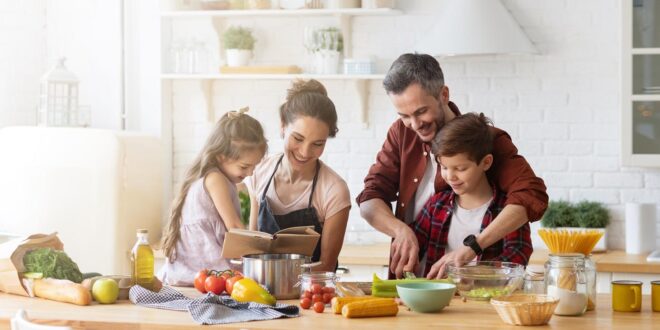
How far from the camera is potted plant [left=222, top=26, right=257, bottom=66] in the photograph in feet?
19.2

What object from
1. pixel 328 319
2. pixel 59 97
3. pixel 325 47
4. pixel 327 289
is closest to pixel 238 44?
pixel 325 47

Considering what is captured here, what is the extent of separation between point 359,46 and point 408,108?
247 cm

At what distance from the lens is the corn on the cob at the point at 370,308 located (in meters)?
2.93

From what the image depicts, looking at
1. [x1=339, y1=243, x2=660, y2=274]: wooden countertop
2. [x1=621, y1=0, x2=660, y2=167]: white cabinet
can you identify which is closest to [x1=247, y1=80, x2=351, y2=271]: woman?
[x1=339, y1=243, x2=660, y2=274]: wooden countertop

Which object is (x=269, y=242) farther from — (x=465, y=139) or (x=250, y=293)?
(x=465, y=139)

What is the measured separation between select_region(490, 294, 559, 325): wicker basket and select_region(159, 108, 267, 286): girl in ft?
3.87

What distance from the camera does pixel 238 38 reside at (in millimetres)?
5852

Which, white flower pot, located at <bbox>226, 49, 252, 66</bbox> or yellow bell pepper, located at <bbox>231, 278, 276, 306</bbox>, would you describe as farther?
white flower pot, located at <bbox>226, 49, 252, 66</bbox>

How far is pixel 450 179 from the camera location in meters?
3.51

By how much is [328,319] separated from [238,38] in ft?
10.6

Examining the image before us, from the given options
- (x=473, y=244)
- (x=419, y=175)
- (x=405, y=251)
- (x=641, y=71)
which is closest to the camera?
(x=473, y=244)

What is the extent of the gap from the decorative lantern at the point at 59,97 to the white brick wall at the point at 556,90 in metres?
1.73

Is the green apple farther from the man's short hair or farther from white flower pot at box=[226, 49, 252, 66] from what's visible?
white flower pot at box=[226, 49, 252, 66]

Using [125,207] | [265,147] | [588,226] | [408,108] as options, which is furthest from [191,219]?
[588,226]
